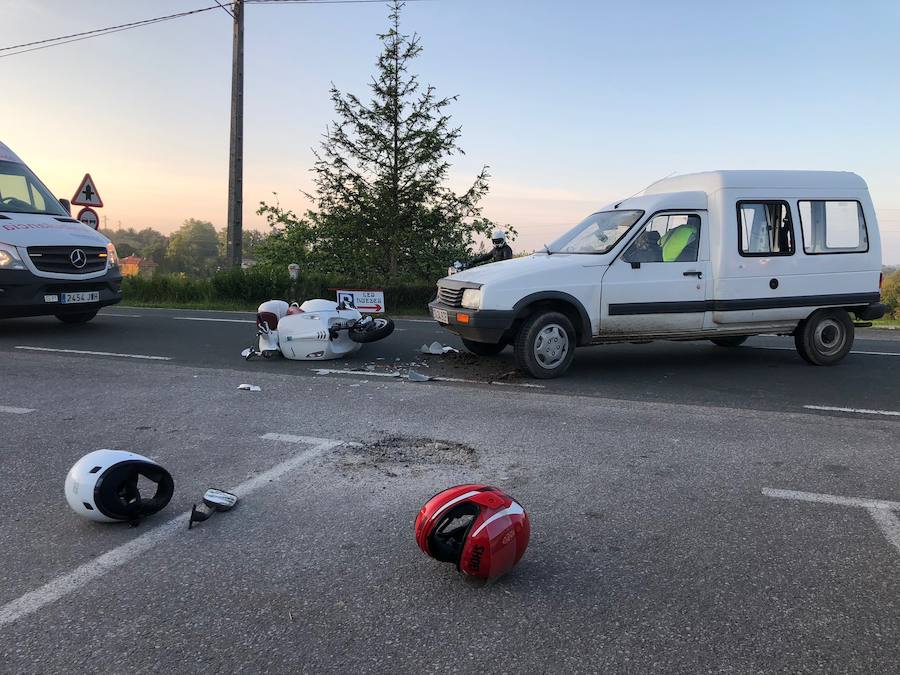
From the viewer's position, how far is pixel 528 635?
2412 millimetres

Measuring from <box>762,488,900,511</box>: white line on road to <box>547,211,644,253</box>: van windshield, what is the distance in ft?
13.1

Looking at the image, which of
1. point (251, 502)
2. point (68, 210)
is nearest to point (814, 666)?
point (251, 502)

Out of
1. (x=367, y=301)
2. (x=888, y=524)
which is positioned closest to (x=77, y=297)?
(x=367, y=301)

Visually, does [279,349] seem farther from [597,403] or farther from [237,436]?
[597,403]

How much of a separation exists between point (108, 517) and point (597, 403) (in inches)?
162

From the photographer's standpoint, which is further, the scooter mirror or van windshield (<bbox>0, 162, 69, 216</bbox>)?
van windshield (<bbox>0, 162, 69, 216</bbox>)

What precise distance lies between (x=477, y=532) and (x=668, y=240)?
18.7 ft

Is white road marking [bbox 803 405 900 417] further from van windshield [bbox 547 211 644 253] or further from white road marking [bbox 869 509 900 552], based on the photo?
white road marking [bbox 869 509 900 552]

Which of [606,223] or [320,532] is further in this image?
[606,223]

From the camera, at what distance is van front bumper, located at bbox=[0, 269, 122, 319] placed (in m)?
8.90

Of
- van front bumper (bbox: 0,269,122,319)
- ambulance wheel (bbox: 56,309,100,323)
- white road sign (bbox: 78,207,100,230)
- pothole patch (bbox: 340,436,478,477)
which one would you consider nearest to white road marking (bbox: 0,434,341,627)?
pothole patch (bbox: 340,436,478,477)

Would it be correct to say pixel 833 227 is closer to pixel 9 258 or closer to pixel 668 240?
pixel 668 240

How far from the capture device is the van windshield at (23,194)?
9.84m

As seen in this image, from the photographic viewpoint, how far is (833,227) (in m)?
8.04
